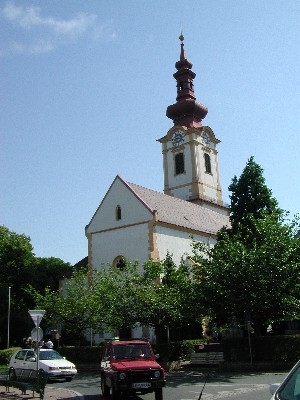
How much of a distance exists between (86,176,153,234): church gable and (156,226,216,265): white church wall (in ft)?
6.17

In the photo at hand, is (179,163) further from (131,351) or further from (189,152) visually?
(131,351)

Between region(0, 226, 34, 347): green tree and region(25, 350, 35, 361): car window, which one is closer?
region(25, 350, 35, 361): car window

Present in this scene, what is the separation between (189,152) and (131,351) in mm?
44126

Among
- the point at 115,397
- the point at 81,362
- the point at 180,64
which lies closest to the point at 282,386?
the point at 115,397

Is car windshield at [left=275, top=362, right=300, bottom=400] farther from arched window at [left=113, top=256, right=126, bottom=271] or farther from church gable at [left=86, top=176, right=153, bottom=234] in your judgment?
arched window at [left=113, top=256, right=126, bottom=271]

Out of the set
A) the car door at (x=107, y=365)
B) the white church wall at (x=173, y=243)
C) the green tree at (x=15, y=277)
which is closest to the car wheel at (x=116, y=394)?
the car door at (x=107, y=365)

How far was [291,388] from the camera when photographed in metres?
4.52

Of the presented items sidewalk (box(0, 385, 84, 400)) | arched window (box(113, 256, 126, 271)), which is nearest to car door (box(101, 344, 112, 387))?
sidewalk (box(0, 385, 84, 400))

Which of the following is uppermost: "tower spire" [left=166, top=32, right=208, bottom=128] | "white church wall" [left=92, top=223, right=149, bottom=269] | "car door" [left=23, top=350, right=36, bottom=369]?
"tower spire" [left=166, top=32, right=208, bottom=128]

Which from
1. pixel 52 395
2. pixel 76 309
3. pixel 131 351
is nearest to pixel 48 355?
pixel 52 395

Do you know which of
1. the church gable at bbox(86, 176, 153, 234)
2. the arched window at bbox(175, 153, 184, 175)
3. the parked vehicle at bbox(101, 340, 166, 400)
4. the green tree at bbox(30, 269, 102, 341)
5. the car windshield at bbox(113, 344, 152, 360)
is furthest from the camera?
the arched window at bbox(175, 153, 184, 175)

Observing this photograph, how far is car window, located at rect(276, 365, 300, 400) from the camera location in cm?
439

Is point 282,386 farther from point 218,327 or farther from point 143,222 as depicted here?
point 143,222

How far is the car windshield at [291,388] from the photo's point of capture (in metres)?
4.39
